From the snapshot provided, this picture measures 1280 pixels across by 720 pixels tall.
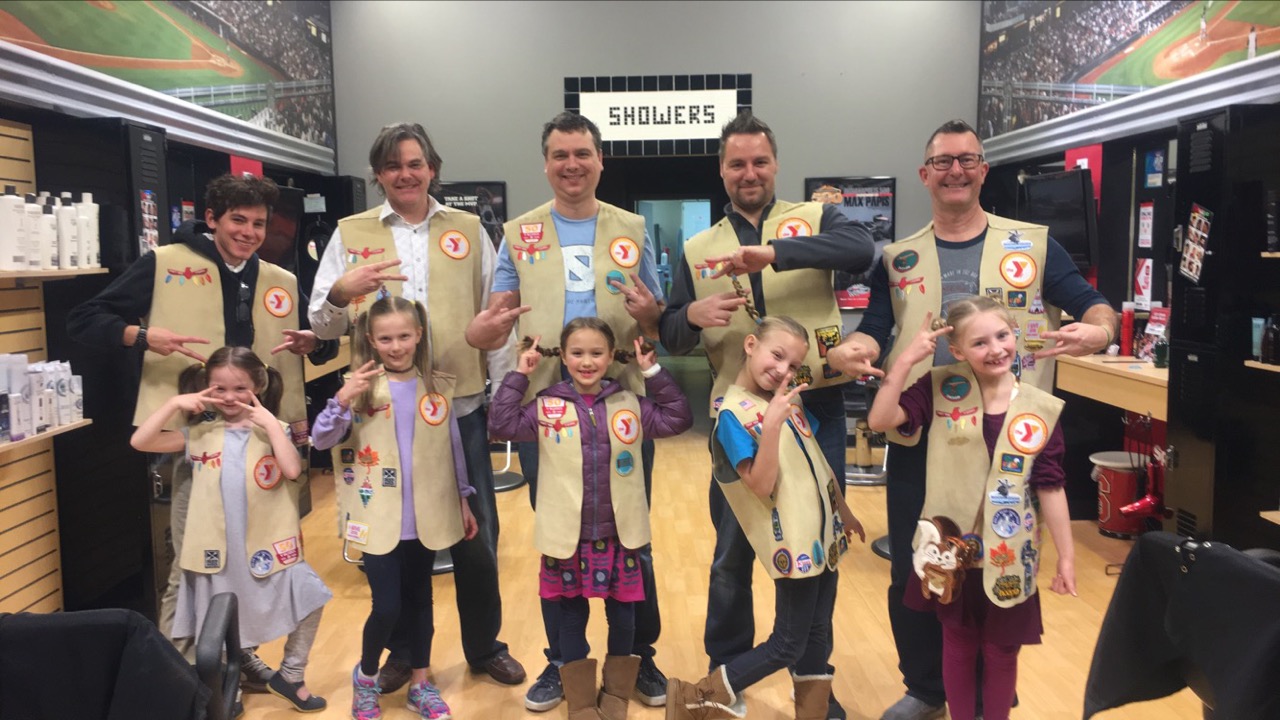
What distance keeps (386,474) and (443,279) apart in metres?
0.63

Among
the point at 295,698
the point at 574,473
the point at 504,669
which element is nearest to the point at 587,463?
the point at 574,473

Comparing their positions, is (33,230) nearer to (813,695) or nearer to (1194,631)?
(813,695)

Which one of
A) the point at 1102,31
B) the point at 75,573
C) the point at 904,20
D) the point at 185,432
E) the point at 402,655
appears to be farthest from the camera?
the point at 904,20

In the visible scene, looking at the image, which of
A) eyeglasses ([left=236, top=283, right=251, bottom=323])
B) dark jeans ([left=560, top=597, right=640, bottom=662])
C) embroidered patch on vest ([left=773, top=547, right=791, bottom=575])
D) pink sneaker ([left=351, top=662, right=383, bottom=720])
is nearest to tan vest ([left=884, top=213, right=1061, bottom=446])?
embroidered patch on vest ([left=773, top=547, right=791, bottom=575])

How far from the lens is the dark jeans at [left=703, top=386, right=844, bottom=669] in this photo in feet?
7.92

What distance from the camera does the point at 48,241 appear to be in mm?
2779

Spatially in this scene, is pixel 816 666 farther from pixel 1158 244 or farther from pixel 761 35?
pixel 761 35

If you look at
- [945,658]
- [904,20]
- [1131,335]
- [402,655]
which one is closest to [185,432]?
[402,655]

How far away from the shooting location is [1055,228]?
5.18 meters

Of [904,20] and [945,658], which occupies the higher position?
[904,20]

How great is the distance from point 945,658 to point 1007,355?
82cm

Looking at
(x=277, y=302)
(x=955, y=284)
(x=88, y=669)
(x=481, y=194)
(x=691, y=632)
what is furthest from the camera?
(x=481, y=194)

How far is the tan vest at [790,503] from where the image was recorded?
2178 mm

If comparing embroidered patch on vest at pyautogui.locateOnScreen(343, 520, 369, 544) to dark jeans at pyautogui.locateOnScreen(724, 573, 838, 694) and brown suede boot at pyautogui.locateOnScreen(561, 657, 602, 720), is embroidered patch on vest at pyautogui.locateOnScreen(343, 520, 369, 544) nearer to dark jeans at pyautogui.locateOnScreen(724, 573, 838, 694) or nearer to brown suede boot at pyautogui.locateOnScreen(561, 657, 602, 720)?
brown suede boot at pyautogui.locateOnScreen(561, 657, 602, 720)
